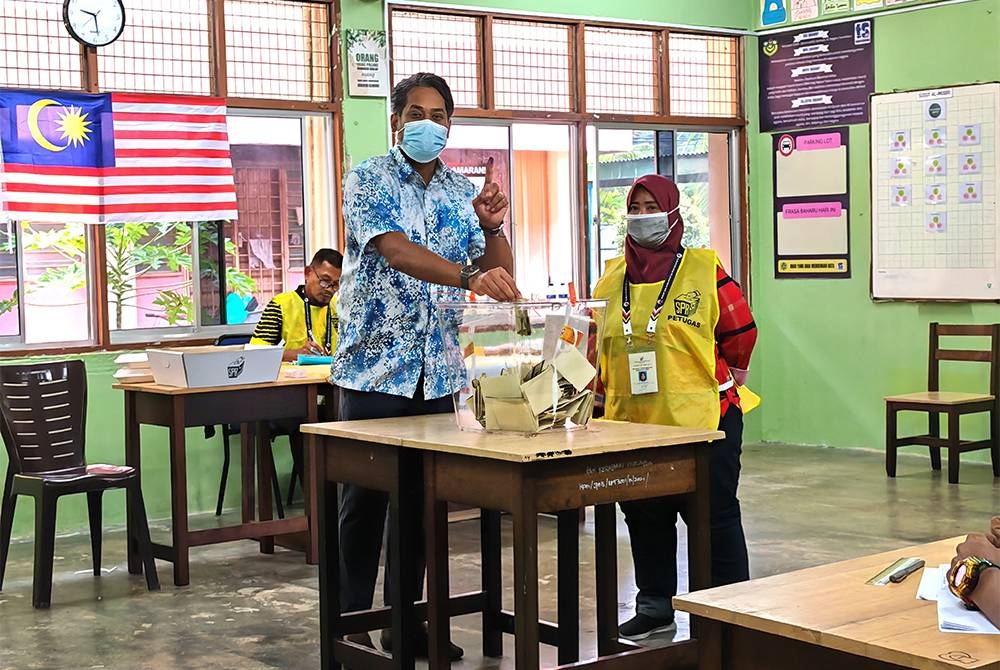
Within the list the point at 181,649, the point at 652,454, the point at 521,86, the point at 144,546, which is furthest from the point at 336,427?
the point at 521,86

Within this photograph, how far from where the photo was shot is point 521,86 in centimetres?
834

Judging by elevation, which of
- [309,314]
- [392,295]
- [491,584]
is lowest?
[491,584]

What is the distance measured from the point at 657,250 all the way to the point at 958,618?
2.44 meters

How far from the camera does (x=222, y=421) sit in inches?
222

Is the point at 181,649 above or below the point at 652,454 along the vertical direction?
below

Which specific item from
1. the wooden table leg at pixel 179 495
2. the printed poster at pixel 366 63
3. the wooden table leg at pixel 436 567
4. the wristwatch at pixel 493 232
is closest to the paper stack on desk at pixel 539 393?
the wooden table leg at pixel 436 567

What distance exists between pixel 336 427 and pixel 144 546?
2.14 m

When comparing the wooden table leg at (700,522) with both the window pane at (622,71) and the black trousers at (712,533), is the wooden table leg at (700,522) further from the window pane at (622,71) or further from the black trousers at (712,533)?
the window pane at (622,71)

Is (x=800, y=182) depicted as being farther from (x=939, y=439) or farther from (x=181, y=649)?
(x=181, y=649)

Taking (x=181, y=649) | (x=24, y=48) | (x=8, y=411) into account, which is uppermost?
(x=24, y=48)

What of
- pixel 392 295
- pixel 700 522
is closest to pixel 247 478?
pixel 392 295

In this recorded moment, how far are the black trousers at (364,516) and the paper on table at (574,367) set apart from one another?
2.10ft

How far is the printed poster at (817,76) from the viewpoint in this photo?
8844mm

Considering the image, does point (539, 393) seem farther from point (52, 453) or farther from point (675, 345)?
point (52, 453)
